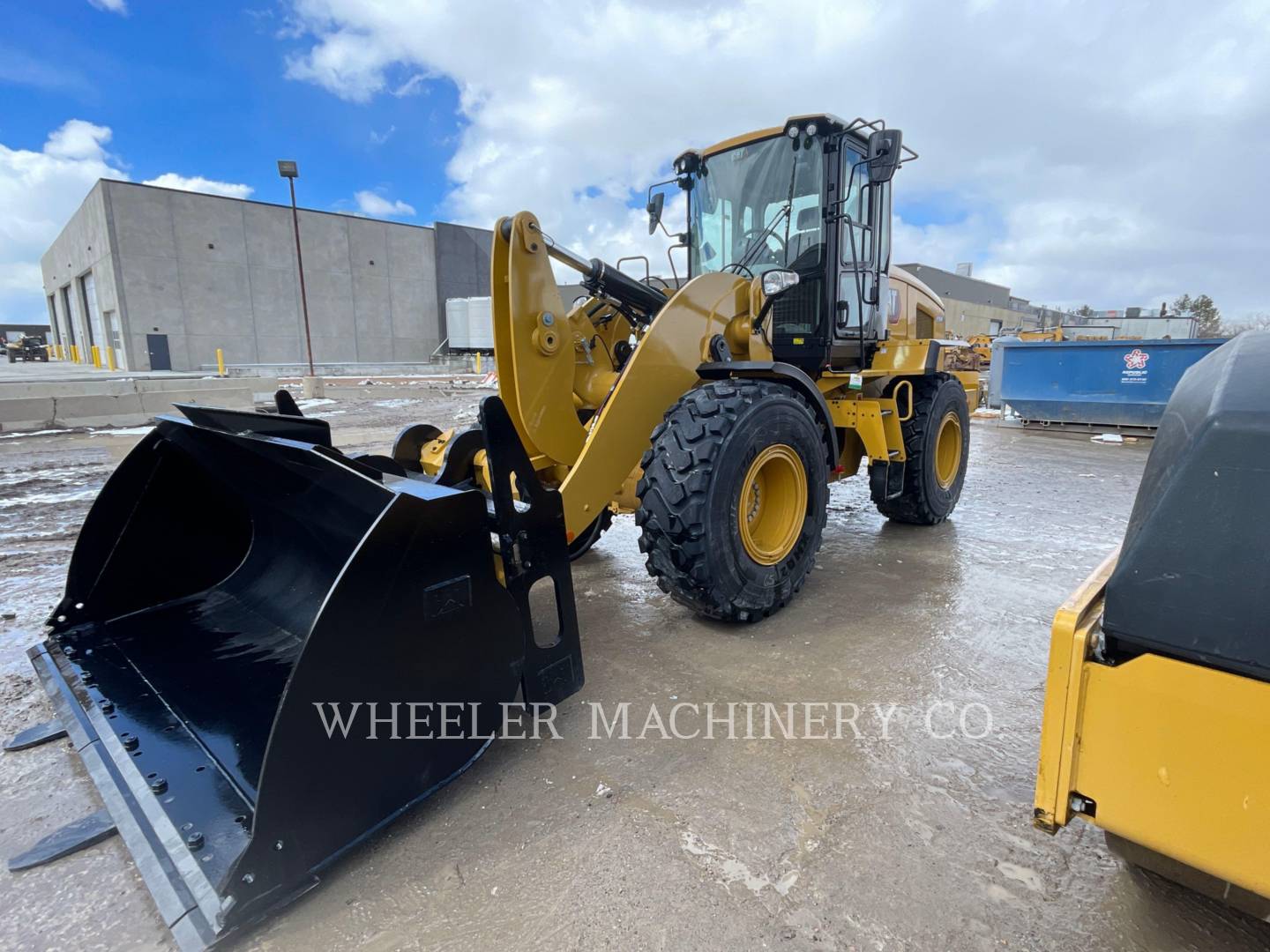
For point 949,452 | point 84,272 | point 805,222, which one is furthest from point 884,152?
point 84,272

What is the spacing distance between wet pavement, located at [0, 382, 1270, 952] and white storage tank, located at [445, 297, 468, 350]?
30744 millimetres

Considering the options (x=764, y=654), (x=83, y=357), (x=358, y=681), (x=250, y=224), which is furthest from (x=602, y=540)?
(x=83, y=357)

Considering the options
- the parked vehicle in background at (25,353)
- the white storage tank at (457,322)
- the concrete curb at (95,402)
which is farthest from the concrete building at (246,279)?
the concrete curb at (95,402)

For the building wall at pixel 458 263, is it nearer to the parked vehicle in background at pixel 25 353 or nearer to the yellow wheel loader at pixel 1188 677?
the parked vehicle in background at pixel 25 353

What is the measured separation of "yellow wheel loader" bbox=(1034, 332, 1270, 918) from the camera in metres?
1.09

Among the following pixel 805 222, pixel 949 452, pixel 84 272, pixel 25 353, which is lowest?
pixel 949 452

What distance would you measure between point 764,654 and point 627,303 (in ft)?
6.24

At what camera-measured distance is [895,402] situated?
4.51 m

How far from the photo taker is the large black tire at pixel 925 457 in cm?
489

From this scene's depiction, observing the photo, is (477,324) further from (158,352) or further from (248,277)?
(158,352)

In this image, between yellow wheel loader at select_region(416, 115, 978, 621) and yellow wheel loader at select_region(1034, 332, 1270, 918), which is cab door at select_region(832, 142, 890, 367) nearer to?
yellow wheel loader at select_region(416, 115, 978, 621)

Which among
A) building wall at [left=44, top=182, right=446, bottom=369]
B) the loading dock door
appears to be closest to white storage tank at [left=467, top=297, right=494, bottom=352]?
building wall at [left=44, top=182, right=446, bottom=369]

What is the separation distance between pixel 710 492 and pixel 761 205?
2.28 meters

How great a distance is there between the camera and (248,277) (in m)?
28.5
